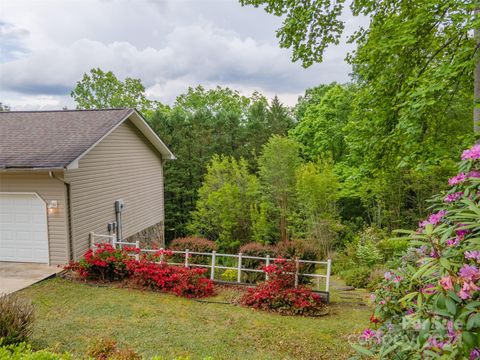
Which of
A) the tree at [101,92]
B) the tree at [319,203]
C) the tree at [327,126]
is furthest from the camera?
the tree at [101,92]

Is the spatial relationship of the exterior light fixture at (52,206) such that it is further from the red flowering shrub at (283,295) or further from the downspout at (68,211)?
the red flowering shrub at (283,295)

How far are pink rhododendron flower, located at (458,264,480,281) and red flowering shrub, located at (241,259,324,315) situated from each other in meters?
5.46

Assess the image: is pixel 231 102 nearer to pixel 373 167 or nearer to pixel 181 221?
pixel 181 221

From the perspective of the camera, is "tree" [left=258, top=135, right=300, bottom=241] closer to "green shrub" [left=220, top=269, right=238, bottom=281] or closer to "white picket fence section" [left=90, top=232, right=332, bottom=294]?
"white picket fence section" [left=90, top=232, right=332, bottom=294]

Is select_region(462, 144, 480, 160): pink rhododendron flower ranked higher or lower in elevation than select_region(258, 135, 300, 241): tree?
higher

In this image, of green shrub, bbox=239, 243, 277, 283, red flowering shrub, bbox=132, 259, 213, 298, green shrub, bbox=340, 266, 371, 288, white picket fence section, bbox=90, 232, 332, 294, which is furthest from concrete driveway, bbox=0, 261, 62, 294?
green shrub, bbox=340, 266, 371, 288

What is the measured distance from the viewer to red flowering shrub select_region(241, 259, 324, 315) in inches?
259

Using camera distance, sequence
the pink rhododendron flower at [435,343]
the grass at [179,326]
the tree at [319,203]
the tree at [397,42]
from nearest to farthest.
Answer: the pink rhododendron flower at [435,343], the grass at [179,326], the tree at [397,42], the tree at [319,203]

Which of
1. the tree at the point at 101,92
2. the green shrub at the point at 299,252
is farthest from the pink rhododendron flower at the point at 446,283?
the tree at the point at 101,92

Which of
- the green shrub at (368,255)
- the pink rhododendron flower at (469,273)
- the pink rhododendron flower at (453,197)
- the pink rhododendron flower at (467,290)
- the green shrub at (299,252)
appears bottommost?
the green shrub at (368,255)

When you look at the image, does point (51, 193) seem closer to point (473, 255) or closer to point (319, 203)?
point (319, 203)

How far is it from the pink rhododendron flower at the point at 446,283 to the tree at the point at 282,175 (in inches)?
489

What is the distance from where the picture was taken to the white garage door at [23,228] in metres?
8.63

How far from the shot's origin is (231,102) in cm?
3111
